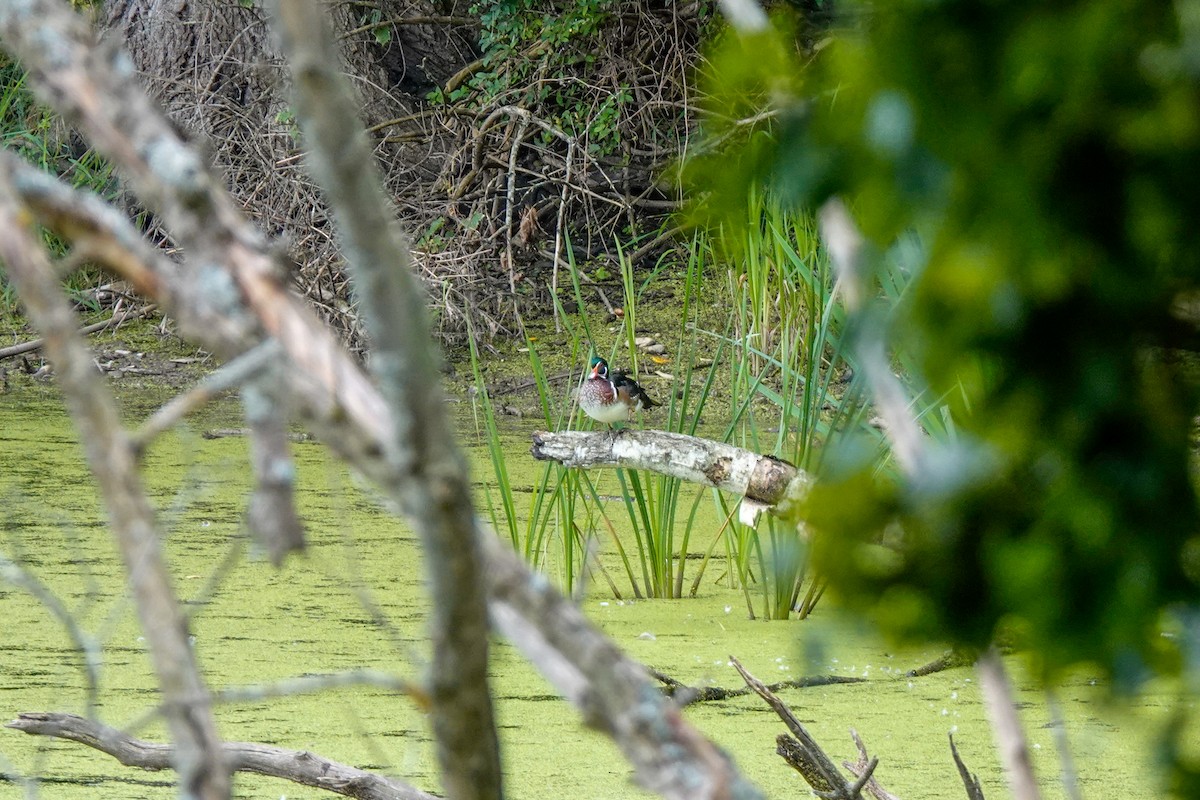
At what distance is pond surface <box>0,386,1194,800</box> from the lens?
2441 millimetres

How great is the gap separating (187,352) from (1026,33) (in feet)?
20.2

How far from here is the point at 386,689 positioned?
277 centimetres

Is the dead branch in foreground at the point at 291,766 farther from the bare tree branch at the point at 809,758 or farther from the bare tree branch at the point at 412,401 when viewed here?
the bare tree branch at the point at 412,401

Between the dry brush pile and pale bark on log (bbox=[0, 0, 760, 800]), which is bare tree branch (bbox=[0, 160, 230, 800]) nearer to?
pale bark on log (bbox=[0, 0, 760, 800])

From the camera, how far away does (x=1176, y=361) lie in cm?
59

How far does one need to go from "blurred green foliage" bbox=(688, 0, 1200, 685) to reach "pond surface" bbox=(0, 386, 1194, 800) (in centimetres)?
134

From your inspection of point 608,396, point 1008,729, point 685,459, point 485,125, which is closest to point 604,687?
point 1008,729

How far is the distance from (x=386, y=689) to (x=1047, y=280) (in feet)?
8.00

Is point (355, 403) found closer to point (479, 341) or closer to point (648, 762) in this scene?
point (648, 762)

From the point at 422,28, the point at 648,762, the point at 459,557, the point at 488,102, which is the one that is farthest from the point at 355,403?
the point at 422,28

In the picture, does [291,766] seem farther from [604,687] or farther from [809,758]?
[604,687]

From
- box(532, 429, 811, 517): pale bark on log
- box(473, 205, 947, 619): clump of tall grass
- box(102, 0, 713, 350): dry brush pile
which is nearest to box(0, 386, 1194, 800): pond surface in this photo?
box(473, 205, 947, 619): clump of tall grass

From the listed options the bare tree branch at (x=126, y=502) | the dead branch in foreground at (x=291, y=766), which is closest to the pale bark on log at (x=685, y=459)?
the dead branch in foreground at (x=291, y=766)

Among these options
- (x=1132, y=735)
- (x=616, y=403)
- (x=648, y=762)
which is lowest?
(x=1132, y=735)
